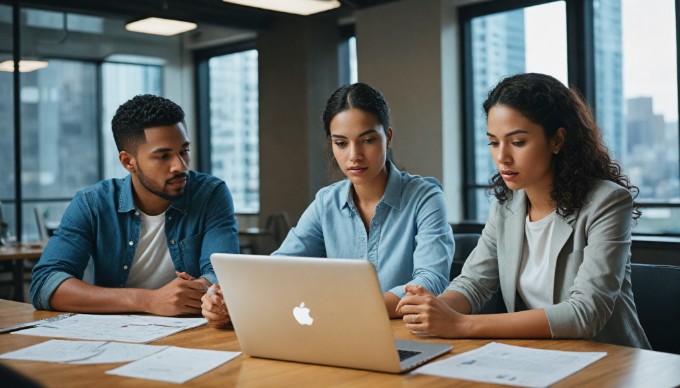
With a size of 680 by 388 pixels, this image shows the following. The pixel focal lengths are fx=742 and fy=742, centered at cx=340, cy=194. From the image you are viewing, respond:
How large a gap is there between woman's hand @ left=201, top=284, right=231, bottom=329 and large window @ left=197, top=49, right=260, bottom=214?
6.33 meters

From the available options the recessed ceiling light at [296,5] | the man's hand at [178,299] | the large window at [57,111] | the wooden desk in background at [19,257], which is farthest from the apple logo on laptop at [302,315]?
the large window at [57,111]

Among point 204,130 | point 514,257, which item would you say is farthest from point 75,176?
point 514,257

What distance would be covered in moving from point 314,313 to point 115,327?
0.73 meters

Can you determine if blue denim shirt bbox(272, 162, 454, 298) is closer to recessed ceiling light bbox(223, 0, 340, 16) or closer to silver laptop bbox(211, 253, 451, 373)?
silver laptop bbox(211, 253, 451, 373)

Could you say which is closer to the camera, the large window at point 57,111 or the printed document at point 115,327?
the printed document at point 115,327

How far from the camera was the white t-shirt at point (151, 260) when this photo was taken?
2402 mm

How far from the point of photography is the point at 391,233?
230cm

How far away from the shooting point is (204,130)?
8859 mm

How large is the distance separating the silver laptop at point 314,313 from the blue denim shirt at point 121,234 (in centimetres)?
83

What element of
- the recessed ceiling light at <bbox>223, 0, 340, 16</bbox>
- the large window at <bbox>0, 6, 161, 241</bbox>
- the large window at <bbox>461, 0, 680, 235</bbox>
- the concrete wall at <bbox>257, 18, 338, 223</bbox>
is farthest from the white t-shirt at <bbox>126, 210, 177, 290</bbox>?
the concrete wall at <bbox>257, 18, 338, 223</bbox>

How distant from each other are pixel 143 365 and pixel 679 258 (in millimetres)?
3926

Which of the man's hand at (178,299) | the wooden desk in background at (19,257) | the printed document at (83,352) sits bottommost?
the wooden desk in background at (19,257)

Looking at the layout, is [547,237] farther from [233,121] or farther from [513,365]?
[233,121]

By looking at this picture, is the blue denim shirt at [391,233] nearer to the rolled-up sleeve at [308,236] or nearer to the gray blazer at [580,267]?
the rolled-up sleeve at [308,236]
